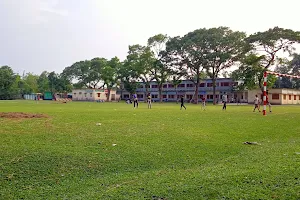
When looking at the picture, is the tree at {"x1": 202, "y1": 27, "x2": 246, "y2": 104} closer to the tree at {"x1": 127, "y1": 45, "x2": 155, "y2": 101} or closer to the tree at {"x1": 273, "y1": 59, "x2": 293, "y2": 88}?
the tree at {"x1": 127, "y1": 45, "x2": 155, "y2": 101}

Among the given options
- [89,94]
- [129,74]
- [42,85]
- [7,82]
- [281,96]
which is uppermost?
[129,74]

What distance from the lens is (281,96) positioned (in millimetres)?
64875

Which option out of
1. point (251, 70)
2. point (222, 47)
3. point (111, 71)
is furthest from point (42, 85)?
point (251, 70)

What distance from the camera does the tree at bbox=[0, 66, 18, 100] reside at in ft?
311

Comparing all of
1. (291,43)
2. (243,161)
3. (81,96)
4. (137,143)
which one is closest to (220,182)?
(243,161)

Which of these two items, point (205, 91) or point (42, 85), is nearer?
point (205, 91)

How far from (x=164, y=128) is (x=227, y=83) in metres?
79.2

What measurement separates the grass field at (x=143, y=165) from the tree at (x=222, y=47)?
4533 cm

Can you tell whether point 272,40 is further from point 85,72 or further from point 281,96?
point 85,72

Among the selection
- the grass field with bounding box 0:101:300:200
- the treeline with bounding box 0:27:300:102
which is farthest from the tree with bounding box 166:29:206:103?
the grass field with bounding box 0:101:300:200

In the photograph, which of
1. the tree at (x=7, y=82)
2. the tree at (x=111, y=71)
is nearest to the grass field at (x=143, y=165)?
the tree at (x=111, y=71)

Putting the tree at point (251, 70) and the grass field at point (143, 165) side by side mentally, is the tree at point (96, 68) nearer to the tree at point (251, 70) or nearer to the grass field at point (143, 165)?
the tree at point (251, 70)

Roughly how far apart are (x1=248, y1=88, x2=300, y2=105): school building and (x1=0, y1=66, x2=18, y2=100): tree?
262 ft

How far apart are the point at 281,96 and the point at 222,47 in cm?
2132
